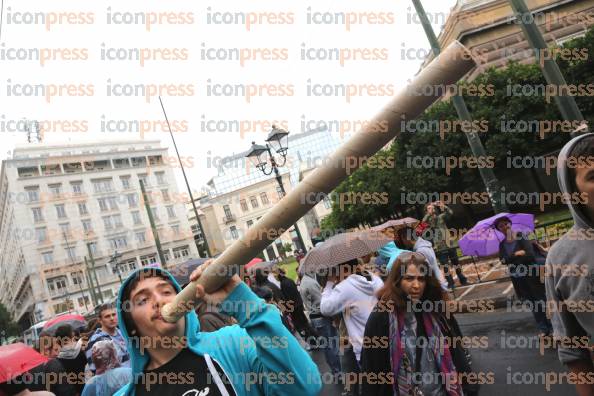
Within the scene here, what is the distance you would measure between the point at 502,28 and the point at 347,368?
27971 mm

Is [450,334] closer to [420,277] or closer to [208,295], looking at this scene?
[420,277]

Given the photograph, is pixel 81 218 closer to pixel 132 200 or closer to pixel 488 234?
pixel 132 200

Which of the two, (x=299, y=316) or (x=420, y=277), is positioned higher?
(x=420, y=277)

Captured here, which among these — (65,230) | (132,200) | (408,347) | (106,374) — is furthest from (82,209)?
(408,347)

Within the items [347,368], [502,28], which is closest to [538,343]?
[347,368]

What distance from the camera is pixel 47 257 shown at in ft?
163

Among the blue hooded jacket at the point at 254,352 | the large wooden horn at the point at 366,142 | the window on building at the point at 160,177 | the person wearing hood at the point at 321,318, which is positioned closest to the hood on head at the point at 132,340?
the blue hooded jacket at the point at 254,352

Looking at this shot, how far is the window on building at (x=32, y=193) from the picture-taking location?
50.4m

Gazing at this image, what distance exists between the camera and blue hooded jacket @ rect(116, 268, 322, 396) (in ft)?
5.63

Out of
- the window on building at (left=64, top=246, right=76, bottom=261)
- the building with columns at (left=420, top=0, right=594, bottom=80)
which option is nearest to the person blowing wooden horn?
the building with columns at (left=420, top=0, right=594, bottom=80)

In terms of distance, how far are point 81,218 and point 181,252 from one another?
12.8 metres

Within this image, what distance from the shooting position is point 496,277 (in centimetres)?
1039

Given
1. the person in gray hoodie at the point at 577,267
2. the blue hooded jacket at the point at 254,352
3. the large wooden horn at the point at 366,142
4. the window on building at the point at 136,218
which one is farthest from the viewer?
the window on building at the point at 136,218

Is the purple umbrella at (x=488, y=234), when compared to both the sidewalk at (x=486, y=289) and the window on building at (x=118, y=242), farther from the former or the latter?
the window on building at (x=118, y=242)
